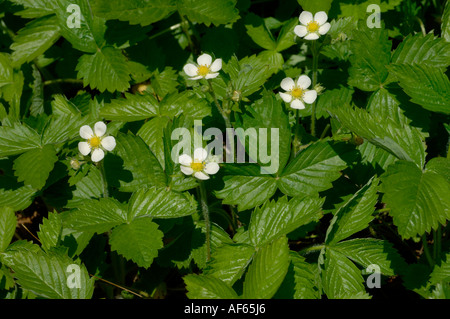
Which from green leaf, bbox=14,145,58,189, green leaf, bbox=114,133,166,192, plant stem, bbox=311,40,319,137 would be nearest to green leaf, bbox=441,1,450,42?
plant stem, bbox=311,40,319,137

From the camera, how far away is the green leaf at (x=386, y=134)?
2.17 m

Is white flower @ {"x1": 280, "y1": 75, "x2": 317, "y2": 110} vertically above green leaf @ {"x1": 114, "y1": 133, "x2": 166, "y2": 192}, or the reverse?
white flower @ {"x1": 280, "y1": 75, "x2": 317, "y2": 110}

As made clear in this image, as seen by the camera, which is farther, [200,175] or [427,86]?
[427,86]

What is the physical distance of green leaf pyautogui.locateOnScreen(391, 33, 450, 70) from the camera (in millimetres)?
2654

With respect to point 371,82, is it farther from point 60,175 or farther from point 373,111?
point 60,175

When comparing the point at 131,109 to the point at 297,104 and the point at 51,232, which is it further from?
the point at 297,104

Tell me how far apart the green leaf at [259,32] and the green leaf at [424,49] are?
33.0 inches

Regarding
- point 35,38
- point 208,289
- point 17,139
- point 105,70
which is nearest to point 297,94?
point 208,289

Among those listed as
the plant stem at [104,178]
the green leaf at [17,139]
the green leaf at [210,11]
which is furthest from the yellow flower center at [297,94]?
the green leaf at [17,139]

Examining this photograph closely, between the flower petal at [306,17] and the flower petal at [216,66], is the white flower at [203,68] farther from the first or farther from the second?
the flower petal at [306,17]

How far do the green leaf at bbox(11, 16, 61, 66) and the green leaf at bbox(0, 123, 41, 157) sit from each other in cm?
67

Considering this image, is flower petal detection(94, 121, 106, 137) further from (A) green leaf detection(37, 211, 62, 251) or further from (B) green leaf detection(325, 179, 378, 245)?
(B) green leaf detection(325, 179, 378, 245)

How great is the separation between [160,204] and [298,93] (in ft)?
3.10

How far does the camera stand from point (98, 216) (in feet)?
7.52
